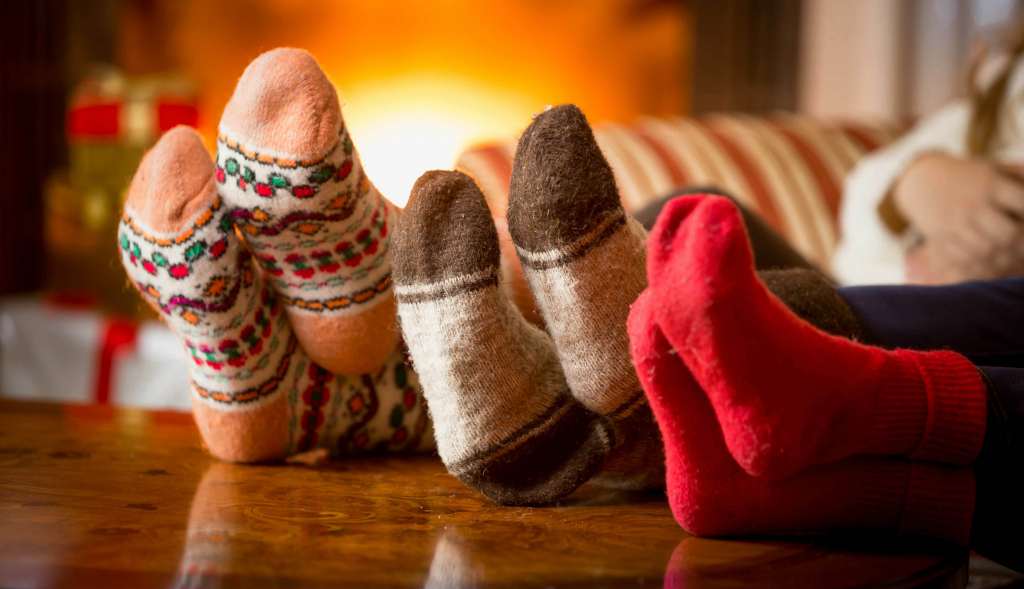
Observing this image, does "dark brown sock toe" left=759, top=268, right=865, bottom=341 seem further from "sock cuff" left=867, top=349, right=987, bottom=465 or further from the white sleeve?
the white sleeve

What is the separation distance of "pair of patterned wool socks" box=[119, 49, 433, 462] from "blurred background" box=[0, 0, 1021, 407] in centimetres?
119

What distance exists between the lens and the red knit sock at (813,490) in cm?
53

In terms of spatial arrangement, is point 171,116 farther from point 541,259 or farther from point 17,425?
point 541,259

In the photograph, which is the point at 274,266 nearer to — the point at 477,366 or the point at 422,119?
the point at 477,366

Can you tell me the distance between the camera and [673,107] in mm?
2602

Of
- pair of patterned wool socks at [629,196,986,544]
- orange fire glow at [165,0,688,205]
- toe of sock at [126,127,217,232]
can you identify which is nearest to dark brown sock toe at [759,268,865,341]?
pair of patterned wool socks at [629,196,986,544]

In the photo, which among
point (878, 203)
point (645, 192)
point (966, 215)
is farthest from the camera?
point (645, 192)

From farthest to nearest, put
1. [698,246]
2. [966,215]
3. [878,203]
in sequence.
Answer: [878,203], [966,215], [698,246]

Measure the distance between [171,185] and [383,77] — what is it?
1830 mm

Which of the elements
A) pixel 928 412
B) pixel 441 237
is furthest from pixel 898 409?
pixel 441 237

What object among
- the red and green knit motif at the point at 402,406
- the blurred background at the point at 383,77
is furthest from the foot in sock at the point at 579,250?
the blurred background at the point at 383,77

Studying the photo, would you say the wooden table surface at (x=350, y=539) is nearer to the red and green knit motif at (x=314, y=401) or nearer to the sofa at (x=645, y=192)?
the red and green knit motif at (x=314, y=401)

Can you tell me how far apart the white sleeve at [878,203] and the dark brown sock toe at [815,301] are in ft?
1.76

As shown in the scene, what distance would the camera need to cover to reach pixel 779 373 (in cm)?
49
